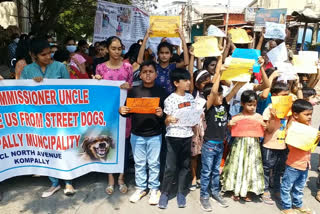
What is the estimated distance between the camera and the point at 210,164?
3.04m

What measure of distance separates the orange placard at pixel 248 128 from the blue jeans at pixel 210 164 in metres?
0.26

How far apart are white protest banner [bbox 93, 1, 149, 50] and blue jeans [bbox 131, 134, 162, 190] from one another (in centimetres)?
289

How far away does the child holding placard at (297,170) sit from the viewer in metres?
2.85

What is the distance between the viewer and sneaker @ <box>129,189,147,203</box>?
3104 mm

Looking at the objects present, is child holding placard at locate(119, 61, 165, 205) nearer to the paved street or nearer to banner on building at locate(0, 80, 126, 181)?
the paved street

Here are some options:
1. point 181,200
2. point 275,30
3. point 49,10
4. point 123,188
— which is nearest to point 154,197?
point 181,200

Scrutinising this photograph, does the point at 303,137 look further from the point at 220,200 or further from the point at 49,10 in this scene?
the point at 49,10

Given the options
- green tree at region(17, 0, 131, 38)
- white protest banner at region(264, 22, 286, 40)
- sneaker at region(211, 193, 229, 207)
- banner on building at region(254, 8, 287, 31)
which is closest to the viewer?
sneaker at region(211, 193, 229, 207)

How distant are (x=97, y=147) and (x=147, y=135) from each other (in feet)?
2.32

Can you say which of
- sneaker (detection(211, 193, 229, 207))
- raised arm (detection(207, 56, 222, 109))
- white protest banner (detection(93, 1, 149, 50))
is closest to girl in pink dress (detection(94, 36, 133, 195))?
raised arm (detection(207, 56, 222, 109))

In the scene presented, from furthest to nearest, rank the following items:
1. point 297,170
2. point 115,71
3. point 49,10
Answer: point 49,10
point 115,71
point 297,170

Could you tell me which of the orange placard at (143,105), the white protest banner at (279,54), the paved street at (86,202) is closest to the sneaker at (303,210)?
the paved street at (86,202)

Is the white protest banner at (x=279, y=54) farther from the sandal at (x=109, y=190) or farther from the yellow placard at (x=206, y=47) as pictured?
the sandal at (x=109, y=190)

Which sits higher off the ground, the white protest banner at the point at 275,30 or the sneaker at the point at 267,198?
the white protest banner at the point at 275,30
